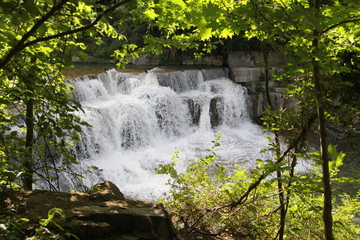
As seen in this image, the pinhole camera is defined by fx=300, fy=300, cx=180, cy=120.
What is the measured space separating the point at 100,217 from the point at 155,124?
30.7 ft

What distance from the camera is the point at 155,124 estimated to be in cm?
1173

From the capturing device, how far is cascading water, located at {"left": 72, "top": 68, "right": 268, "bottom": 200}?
934 cm

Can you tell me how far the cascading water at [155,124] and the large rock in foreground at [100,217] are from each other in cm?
495

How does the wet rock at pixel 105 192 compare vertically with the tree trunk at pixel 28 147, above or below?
below

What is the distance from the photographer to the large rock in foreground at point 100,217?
2246mm

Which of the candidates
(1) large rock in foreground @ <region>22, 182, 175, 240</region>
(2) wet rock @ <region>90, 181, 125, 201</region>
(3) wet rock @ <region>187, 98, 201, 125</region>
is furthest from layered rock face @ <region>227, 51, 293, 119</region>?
(1) large rock in foreground @ <region>22, 182, 175, 240</region>

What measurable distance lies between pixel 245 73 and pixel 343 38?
44.9 feet

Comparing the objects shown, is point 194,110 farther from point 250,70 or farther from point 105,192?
point 105,192

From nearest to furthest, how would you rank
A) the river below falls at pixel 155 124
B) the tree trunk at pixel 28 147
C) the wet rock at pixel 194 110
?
the tree trunk at pixel 28 147
the river below falls at pixel 155 124
the wet rock at pixel 194 110

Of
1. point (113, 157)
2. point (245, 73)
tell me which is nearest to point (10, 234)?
point (113, 157)

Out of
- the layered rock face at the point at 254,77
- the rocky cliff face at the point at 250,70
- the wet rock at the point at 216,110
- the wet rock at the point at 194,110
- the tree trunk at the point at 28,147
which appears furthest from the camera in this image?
the rocky cliff face at the point at 250,70

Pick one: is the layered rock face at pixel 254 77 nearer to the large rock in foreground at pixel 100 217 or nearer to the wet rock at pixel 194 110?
the wet rock at pixel 194 110

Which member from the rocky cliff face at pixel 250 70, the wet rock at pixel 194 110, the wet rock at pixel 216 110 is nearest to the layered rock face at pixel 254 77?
the rocky cliff face at pixel 250 70

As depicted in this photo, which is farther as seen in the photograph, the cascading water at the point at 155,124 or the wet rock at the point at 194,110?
the wet rock at the point at 194,110
